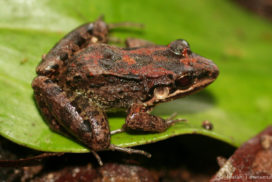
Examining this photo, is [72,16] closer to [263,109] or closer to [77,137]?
[77,137]

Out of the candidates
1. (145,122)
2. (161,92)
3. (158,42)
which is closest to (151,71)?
(161,92)

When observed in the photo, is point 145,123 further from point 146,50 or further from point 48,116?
point 48,116

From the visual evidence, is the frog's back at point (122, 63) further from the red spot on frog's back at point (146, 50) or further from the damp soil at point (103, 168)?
the damp soil at point (103, 168)

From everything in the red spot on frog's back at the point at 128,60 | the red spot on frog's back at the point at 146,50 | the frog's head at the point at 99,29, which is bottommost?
the red spot on frog's back at the point at 128,60

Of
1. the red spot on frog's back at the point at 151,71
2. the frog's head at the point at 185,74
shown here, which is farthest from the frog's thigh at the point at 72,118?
the frog's head at the point at 185,74

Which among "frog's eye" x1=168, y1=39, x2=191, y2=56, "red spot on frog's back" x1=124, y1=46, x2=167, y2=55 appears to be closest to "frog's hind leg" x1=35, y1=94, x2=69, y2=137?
"red spot on frog's back" x1=124, y1=46, x2=167, y2=55

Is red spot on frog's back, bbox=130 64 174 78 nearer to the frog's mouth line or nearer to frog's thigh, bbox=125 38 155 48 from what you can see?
the frog's mouth line

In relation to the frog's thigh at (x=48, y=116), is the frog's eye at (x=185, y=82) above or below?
above
